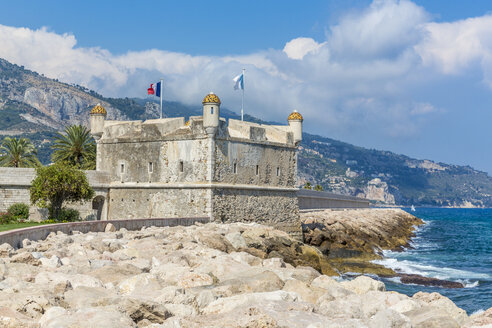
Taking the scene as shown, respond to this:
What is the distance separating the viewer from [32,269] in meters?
11.1

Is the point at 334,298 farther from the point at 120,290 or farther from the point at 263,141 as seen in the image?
the point at 263,141

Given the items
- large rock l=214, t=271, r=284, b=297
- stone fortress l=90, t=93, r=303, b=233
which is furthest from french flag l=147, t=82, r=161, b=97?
large rock l=214, t=271, r=284, b=297

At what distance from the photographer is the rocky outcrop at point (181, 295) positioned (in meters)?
7.75

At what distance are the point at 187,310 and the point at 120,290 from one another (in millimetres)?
2220

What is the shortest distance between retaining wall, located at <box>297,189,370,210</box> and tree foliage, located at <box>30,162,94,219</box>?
1988 centimetres

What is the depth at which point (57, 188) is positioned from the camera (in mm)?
24938

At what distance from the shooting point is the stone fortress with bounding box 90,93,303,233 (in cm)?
2619

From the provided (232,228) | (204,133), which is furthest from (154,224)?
(204,133)

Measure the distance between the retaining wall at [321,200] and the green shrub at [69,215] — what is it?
62.7 ft

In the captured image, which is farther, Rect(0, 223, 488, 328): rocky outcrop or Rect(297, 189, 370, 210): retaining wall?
Rect(297, 189, 370, 210): retaining wall

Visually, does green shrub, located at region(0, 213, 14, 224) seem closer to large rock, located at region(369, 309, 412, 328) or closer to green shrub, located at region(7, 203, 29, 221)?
green shrub, located at region(7, 203, 29, 221)

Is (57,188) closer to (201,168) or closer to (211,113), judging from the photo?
(201,168)

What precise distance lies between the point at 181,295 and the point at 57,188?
17779mm

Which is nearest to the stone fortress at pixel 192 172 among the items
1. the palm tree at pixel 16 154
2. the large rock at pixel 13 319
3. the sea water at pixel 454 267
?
the sea water at pixel 454 267
